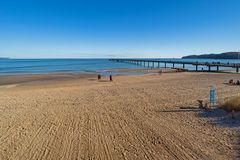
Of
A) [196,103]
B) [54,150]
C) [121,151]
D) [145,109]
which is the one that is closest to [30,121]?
[54,150]

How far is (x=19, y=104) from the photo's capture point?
35.8 feet

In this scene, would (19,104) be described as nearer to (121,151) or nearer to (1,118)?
(1,118)

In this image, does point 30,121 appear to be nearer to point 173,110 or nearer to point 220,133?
point 173,110

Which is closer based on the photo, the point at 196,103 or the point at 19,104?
the point at 196,103

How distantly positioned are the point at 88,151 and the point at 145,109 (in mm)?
4668

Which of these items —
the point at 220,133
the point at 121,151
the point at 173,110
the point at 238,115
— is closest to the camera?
the point at 121,151

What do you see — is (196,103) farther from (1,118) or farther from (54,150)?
(1,118)

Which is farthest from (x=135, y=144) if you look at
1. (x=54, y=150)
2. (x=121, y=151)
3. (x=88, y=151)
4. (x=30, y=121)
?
(x=30, y=121)

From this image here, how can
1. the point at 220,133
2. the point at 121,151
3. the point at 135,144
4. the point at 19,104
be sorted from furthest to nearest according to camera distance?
the point at 19,104
the point at 220,133
the point at 135,144
the point at 121,151

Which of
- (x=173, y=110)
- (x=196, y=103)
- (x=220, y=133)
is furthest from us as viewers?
(x=196, y=103)

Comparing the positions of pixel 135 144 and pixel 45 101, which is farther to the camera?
pixel 45 101

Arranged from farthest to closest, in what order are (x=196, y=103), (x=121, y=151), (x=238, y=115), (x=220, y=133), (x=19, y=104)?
(x=19, y=104), (x=196, y=103), (x=238, y=115), (x=220, y=133), (x=121, y=151)

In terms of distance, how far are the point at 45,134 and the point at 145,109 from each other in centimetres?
475

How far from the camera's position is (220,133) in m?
6.29
